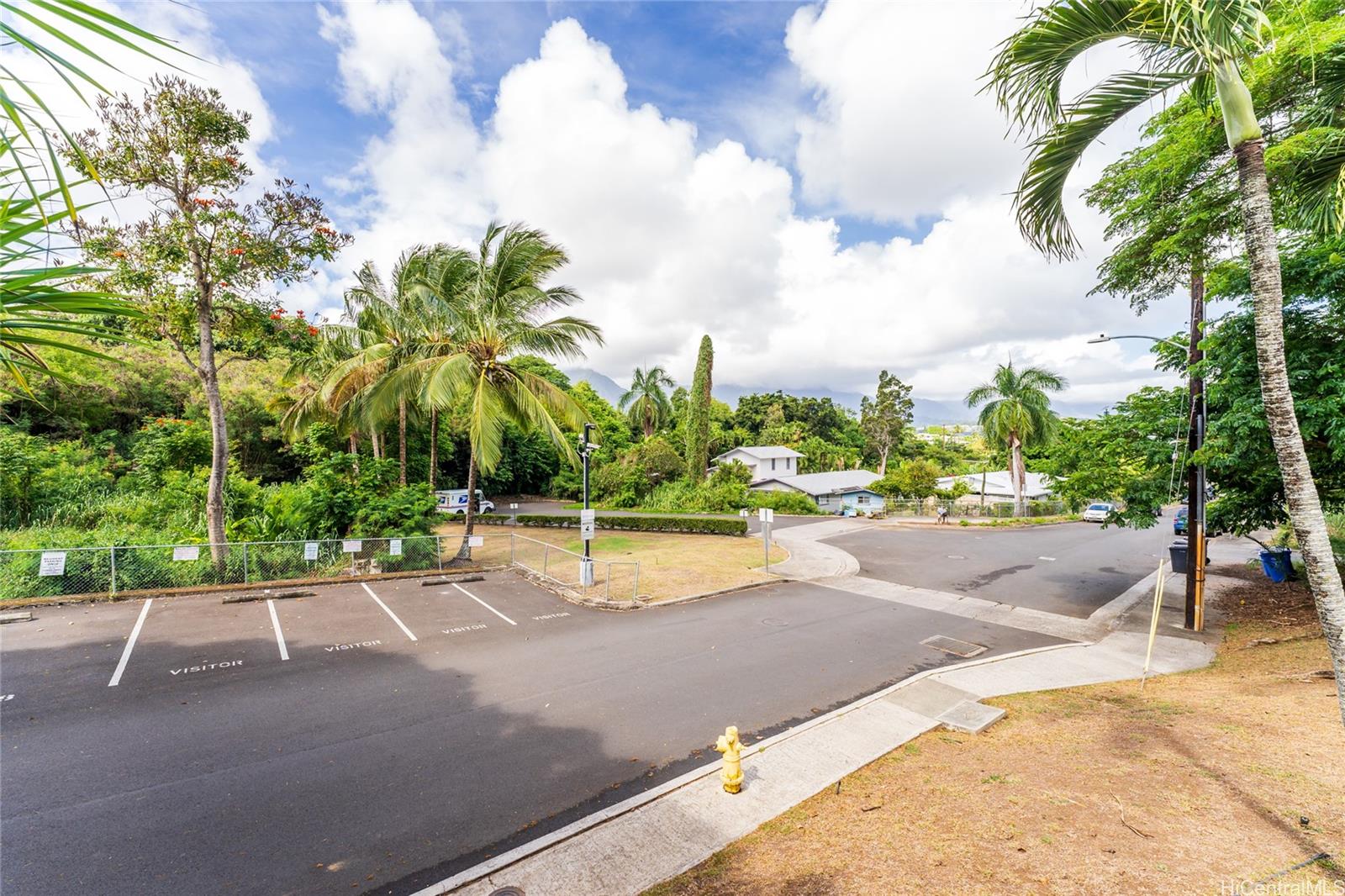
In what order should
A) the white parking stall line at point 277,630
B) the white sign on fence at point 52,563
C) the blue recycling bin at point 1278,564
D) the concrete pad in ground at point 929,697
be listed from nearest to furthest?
the concrete pad in ground at point 929,697 < the white parking stall line at point 277,630 < the white sign on fence at point 52,563 < the blue recycling bin at point 1278,564

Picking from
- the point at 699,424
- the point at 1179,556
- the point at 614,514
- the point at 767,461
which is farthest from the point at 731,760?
the point at 767,461

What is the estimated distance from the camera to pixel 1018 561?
1850 cm

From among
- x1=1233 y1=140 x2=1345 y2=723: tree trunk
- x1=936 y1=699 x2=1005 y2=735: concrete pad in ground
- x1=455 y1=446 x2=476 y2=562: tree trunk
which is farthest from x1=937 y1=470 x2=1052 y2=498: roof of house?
x1=1233 y1=140 x2=1345 y2=723: tree trunk

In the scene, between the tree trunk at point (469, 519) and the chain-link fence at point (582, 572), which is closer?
Result: the chain-link fence at point (582, 572)

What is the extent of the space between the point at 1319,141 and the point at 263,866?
11250mm

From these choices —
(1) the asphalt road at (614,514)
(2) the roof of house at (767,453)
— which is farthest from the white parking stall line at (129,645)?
(2) the roof of house at (767,453)

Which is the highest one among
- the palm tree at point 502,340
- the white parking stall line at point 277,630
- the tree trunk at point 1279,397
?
the palm tree at point 502,340

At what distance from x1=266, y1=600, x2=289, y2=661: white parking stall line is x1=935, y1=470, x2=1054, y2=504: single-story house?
40.6 meters

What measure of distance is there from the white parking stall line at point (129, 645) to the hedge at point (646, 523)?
17.3 m

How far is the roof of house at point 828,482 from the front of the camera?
130ft

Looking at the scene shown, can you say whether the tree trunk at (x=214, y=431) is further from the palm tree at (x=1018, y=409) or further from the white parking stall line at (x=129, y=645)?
the palm tree at (x=1018, y=409)

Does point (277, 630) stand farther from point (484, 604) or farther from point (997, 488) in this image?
point (997, 488)

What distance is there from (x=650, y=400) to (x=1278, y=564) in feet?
121

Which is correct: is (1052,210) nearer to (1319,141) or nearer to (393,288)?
(1319,141)
